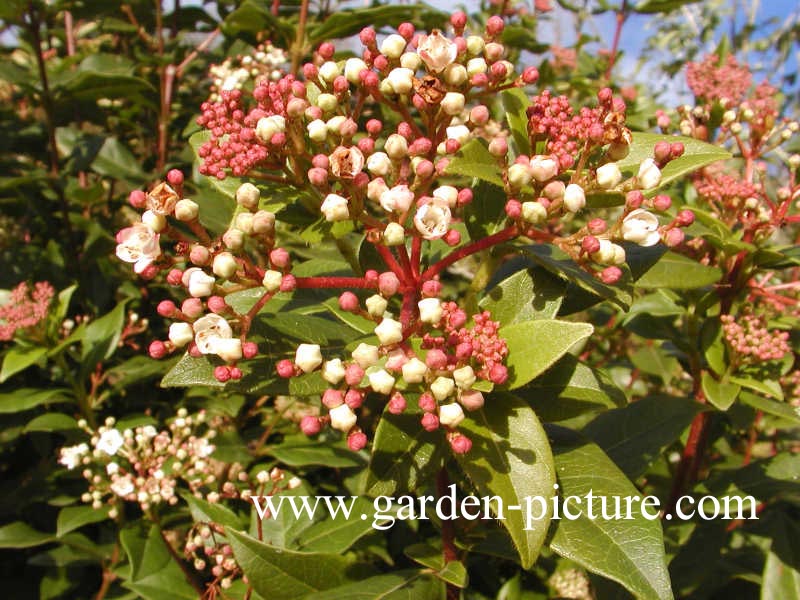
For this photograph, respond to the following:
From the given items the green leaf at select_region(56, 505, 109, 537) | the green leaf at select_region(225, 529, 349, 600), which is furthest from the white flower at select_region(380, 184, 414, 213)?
the green leaf at select_region(56, 505, 109, 537)

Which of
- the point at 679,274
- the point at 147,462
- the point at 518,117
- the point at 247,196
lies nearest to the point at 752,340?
the point at 679,274

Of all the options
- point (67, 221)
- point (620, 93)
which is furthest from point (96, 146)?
point (620, 93)

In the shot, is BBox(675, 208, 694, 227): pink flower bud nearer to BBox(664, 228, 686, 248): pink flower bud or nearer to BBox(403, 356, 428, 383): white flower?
BBox(664, 228, 686, 248): pink flower bud

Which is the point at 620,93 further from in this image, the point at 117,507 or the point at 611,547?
the point at 117,507

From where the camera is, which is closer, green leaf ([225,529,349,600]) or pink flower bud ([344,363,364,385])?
pink flower bud ([344,363,364,385])

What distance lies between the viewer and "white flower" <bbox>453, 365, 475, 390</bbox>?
1.39 meters

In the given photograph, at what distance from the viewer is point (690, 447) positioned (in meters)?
2.65

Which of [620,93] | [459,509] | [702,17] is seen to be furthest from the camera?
[702,17]

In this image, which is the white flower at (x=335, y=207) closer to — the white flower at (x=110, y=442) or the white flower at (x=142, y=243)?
the white flower at (x=142, y=243)

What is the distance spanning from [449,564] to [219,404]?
1.55m

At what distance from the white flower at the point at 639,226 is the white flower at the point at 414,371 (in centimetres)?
58

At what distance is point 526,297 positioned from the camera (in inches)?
66.7

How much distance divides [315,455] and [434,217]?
147cm

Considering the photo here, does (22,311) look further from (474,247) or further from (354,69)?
(474,247)
